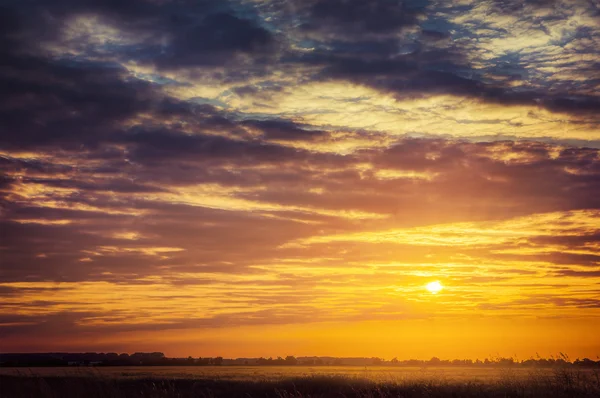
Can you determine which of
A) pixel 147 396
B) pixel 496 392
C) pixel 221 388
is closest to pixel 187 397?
pixel 147 396

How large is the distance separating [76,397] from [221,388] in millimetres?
29360

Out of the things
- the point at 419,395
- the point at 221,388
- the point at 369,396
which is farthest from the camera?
the point at 221,388

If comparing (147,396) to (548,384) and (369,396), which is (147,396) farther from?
(548,384)

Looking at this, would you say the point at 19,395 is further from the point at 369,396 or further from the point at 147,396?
the point at 369,396

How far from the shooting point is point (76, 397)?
2205cm

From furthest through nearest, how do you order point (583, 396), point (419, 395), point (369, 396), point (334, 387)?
point (334, 387)
point (419, 395)
point (583, 396)
point (369, 396)

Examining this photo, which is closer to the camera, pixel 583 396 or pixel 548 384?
pixel 583 396

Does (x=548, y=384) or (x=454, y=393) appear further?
(x=454, y=393)

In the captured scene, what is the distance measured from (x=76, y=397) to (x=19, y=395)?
3.00 m

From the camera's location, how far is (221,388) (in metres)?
50.2

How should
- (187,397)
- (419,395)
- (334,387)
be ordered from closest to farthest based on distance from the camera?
(187,397)
(419,395)
(334,387)

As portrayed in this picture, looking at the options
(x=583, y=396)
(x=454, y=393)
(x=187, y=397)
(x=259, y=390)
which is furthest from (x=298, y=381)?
(x=583, y=396)

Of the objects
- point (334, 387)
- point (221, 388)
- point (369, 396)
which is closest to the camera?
point (369, 396)

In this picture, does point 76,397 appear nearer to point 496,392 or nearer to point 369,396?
point 369,396
